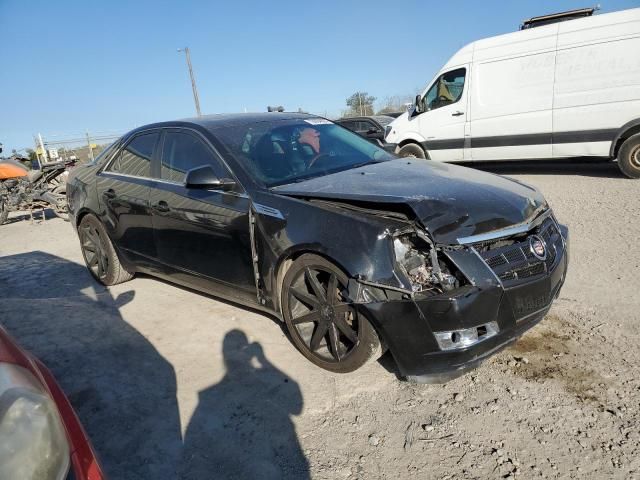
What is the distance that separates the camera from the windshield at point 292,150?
3360 mm

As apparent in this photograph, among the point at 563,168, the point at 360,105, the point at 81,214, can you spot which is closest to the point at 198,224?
the point at 81,214

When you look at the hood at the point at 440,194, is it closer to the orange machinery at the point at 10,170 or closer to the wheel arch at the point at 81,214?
the wheel arch at the point at 81,214

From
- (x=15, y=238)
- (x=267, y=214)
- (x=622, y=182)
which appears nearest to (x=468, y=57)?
(x=622, y=182)

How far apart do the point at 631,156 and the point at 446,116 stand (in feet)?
10.6

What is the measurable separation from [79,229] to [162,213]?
193cm

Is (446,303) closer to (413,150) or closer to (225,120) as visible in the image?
(225,120)

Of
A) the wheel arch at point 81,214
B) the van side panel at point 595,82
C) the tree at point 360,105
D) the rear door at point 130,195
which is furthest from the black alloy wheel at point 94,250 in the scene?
the tree at point 360,105

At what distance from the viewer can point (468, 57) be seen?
8680mm

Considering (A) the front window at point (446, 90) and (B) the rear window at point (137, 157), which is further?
(A) the front window at point (446, 90)

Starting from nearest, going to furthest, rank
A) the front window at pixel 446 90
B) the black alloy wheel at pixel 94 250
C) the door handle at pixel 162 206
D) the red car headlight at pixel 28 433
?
the red car headlight at pixel 28 433
the door handle at pixel 162 206
the black alloy wheel at pixel 94 250
the front window at pixel 446 90

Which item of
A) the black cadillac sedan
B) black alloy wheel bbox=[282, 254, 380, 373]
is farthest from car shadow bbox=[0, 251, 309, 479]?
the black cadillac sedan

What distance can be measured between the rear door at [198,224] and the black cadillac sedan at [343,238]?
0.04ft

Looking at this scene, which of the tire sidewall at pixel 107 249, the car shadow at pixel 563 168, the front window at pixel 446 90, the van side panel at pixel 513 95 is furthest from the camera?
the front window at pixel 446 90

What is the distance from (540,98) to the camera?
7.95 metres
